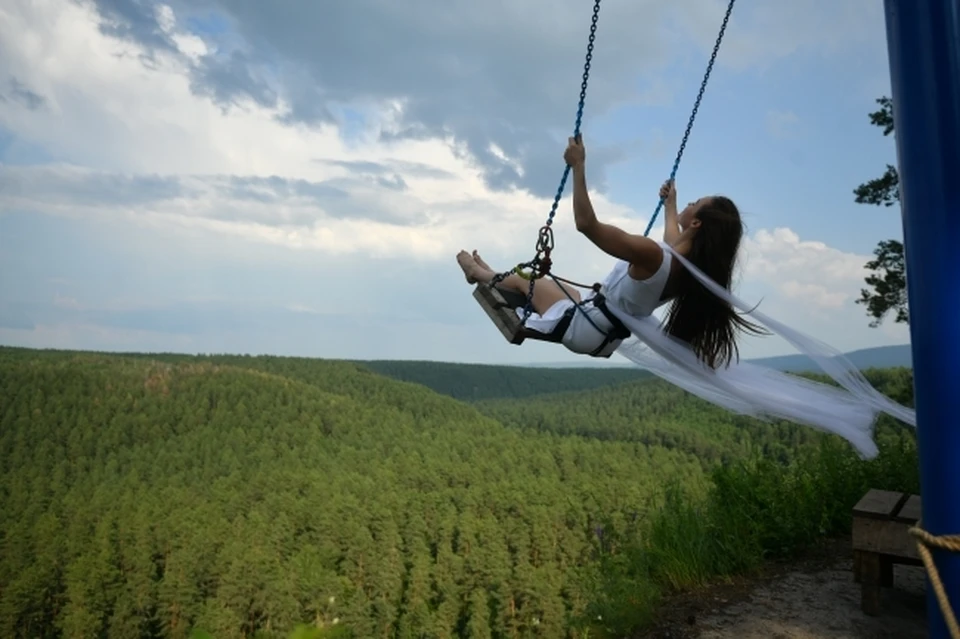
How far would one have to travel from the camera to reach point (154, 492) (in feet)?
187

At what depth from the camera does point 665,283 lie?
283 centimetres

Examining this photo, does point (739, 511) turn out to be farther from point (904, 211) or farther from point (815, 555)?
point (904, 211)

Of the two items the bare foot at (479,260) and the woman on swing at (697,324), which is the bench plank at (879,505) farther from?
the bare foot at (479,260)

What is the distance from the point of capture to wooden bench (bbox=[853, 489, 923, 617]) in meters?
2.67

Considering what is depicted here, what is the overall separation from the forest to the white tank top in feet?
4.30

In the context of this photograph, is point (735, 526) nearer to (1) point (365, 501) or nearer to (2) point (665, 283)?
(2) point (665, 283)

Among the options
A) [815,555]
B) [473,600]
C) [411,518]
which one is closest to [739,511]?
[815,555]

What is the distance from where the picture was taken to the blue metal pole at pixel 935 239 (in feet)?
4.65

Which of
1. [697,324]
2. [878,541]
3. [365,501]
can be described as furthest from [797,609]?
[365,501]

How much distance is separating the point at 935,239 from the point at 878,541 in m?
1.70

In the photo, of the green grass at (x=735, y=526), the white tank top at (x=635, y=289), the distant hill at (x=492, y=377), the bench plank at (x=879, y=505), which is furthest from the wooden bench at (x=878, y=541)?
the distant hill at (x=492, y=377)

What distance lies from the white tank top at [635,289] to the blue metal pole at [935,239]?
1.30 m

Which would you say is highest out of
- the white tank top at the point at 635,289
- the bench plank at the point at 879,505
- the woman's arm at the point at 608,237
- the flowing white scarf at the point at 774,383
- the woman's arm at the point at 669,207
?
the woman's arm at the point at 669,207

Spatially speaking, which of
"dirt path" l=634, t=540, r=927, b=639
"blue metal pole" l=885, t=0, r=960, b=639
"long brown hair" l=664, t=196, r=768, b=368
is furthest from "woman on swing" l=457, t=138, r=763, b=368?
"blue metal pole" l=885, t=0, r=960, b=639
